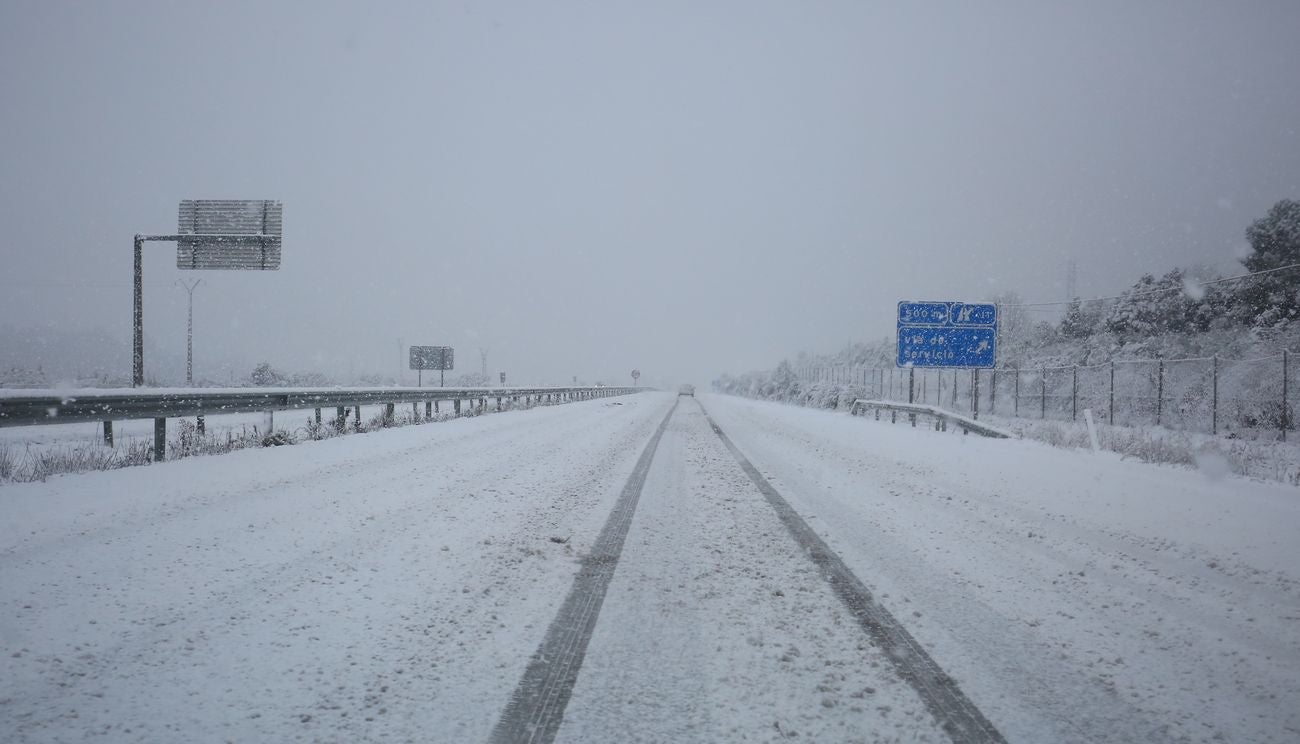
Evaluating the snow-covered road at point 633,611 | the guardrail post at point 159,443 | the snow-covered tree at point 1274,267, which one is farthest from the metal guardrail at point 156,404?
the snow-covered tree at point 1274,267

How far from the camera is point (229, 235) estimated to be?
19250 mm

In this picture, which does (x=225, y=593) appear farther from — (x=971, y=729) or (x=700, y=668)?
(x=971, y=729)

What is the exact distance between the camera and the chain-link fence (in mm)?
21125

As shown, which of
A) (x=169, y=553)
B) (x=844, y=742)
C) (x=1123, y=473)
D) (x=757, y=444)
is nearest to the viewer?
(x=844, y=742)

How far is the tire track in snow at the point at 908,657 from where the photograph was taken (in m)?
2.14

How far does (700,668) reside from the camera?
257 centimetres

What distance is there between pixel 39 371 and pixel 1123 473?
46552mm

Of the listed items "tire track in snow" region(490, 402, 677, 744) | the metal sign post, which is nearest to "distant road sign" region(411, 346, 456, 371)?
the metal sign post

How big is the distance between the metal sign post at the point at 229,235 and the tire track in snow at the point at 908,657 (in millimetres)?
21041

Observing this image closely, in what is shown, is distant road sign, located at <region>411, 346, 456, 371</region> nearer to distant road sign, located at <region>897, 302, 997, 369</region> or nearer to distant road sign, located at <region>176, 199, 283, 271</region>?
distant road sign, located at <region>176, 199, 283, 271</region>

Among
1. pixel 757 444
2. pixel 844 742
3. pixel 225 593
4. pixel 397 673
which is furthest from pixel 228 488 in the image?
pixel 757 444

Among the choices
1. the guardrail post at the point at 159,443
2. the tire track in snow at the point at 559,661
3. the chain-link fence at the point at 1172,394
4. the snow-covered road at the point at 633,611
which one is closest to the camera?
the tire track in snow at the point at 559,661

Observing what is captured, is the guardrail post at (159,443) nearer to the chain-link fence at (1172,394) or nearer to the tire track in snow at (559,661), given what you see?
the tire track in snow at (559,661)

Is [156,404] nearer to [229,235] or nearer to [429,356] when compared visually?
[229,235]
